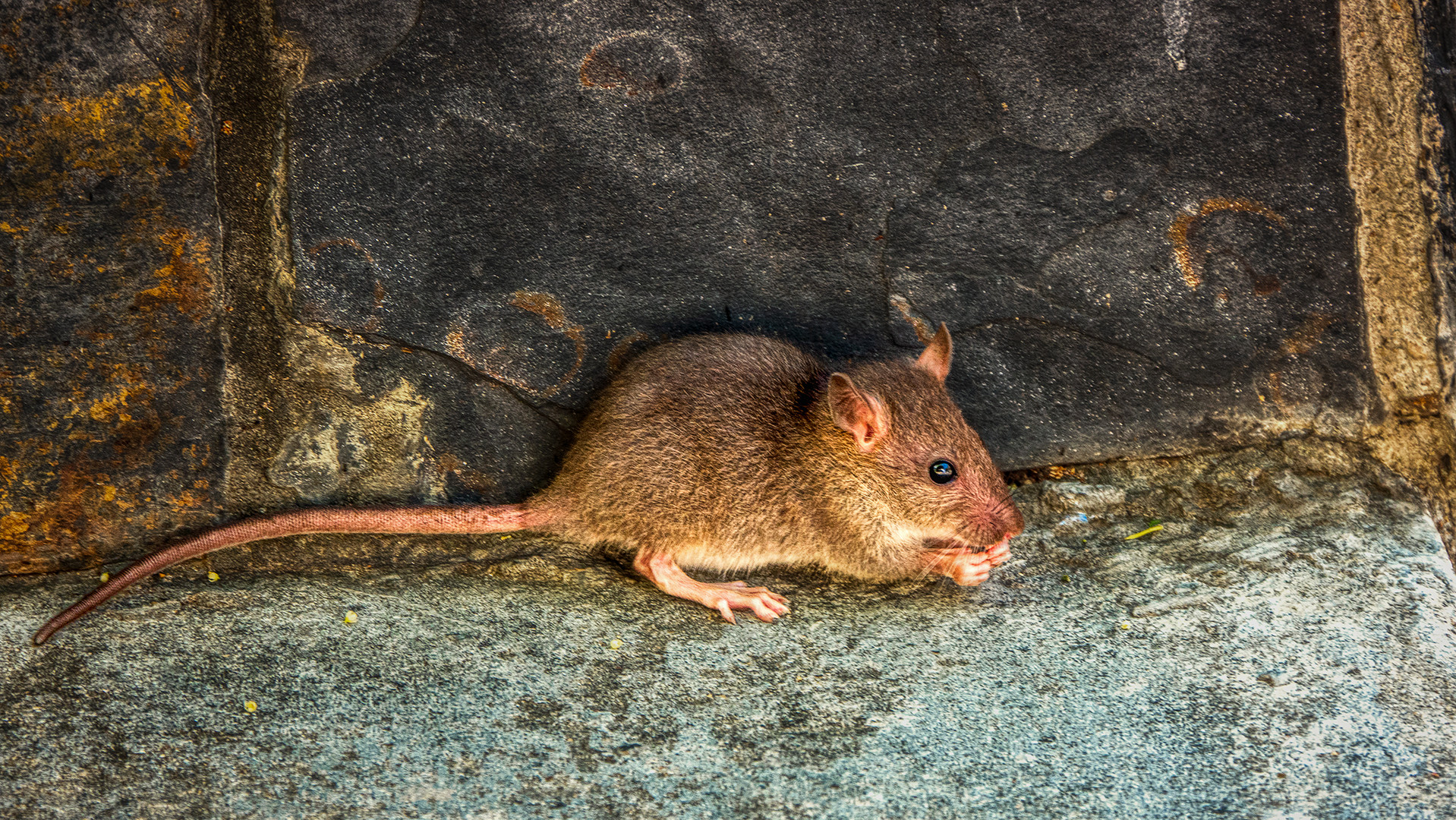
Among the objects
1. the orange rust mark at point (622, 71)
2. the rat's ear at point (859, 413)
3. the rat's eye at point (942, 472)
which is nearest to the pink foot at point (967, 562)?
the rat's eye at point (942, 472)

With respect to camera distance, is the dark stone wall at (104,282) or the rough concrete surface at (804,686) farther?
the dark stone wall at (104,282)

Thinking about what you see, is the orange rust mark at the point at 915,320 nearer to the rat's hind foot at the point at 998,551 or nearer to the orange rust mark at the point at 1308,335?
the rat's hind foot at the point at 998,551

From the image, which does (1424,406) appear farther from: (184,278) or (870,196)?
(184,278)

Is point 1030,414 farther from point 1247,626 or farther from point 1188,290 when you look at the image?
point 1247,626

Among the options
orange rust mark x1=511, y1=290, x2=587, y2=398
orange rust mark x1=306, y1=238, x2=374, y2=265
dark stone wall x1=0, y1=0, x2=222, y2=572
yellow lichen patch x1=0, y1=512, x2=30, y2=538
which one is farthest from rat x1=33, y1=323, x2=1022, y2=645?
orange rust mark x1=306, y1=238, x2=374, y2=265

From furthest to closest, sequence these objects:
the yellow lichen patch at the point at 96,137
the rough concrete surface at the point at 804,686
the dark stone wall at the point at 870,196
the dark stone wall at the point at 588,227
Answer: the dark stone wall at the point at 870,196 → the dark stone wall at the point at 588,227 → the yellow lichen patch at the point at 96,137 → the rough concrete surface at the point at 804,686

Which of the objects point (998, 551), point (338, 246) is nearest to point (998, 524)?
point (998, 551)

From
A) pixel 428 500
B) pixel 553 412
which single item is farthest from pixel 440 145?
pixel 428 500
